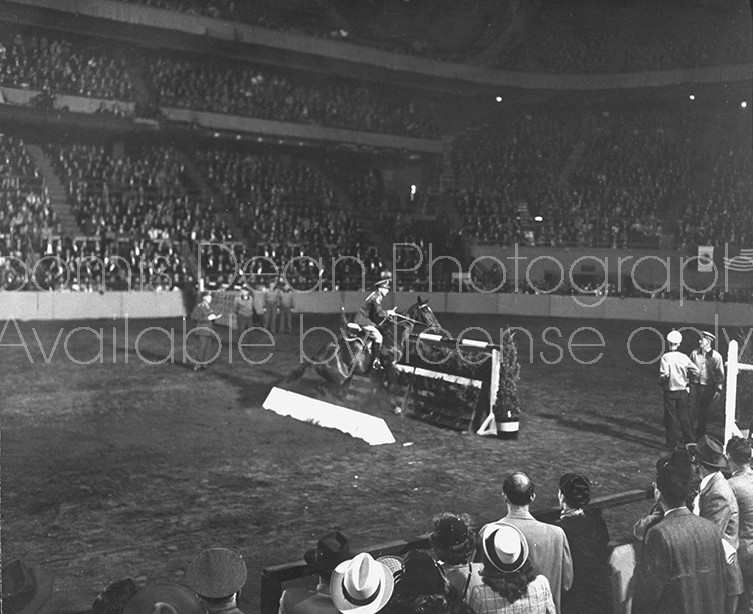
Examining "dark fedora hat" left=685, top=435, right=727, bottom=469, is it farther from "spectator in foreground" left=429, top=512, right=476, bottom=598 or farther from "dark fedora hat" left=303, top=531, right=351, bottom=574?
"dark fedora hat" left=303, top=531, right=351, bottom=574

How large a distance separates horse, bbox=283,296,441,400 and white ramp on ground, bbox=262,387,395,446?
1.09 m

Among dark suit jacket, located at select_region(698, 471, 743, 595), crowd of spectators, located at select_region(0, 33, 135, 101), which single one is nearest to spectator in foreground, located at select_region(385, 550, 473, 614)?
dark suit jacket, located at select_region(698, 471, 743, 595)

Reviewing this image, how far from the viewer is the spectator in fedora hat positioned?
3.77m

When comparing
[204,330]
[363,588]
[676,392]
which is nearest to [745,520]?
[363,588]

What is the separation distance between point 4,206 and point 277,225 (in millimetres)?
10226

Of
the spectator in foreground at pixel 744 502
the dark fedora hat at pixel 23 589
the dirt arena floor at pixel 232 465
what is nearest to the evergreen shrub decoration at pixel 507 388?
the dirt arena floor at pixel 232 465

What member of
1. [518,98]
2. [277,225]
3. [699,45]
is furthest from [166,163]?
[699,45]

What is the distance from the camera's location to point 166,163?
115 feet

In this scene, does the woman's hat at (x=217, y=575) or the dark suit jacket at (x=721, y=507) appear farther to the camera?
the dark suit jacket at (x=721, y=507)

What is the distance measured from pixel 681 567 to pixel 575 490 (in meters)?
0.76

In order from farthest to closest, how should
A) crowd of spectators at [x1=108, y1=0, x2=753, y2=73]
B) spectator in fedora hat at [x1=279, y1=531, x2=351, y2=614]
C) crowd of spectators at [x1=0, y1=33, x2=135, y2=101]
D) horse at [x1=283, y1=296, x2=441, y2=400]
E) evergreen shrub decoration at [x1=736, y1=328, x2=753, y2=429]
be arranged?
crowd of spectators at [x1=108, y1=0, x2=753, y2=73] < crowd of spectators at [x1=0, y1=33, x2=135, y2=101] < horse at [x1=283, y1=296, x2=441, y2=400] < evergreen shrub decoration at [x1=736, y1=328, x2=753, y2=429] < spectator in fedora hat at [x1=279, y1=531, x2=351, y2=614]

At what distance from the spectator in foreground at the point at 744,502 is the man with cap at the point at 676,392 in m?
5.51

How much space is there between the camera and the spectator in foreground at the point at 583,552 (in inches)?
187

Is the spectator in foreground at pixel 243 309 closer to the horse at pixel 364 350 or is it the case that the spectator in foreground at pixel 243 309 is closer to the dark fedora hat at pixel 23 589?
the horse at pixel 364 350
